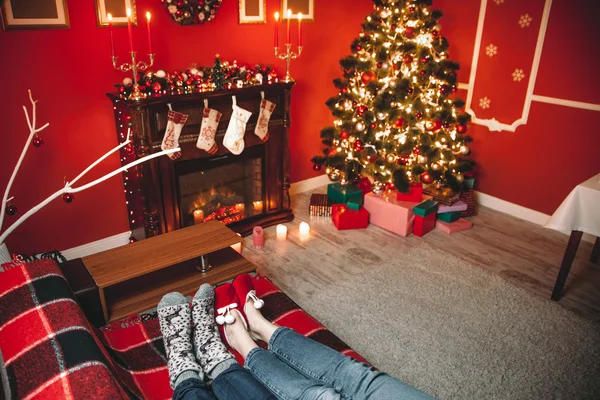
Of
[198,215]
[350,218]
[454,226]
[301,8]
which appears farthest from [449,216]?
[301,8]

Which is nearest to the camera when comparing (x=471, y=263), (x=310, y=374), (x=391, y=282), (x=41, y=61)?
(x=310, y=374)

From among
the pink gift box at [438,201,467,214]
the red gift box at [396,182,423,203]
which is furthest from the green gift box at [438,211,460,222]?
the red gift box at [396,182,423,203]

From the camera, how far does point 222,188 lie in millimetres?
3262

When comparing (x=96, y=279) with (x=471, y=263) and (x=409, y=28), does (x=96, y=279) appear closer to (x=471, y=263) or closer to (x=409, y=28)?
(x=471, y=263)

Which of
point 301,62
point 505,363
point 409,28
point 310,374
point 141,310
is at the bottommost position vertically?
point 505,363

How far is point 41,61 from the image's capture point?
2.48 meters

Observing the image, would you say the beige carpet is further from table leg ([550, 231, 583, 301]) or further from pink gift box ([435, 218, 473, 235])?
pink gift box ([435, 218, 473, 235])

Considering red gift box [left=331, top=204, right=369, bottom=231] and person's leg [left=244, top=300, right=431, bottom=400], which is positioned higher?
person's leg [left=244, top=300, right=431, bottom=400]

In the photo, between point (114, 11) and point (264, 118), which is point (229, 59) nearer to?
point (264, 118)

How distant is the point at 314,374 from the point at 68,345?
0.76 meters

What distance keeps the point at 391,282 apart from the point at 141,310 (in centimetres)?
147

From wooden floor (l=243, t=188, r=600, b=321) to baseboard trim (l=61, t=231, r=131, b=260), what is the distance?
0.86 meters

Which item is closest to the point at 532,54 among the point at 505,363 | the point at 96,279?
the point at 505,363

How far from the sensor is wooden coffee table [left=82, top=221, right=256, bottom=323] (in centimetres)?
205
